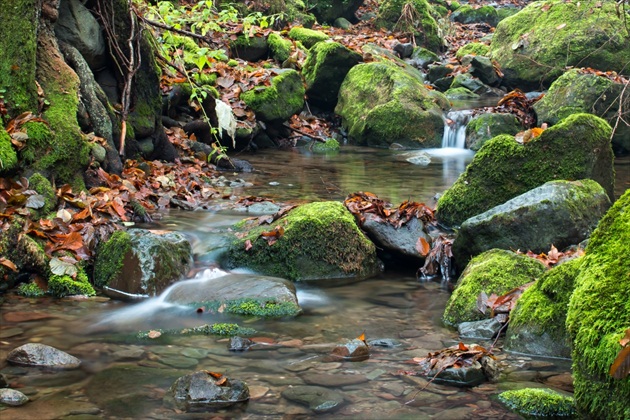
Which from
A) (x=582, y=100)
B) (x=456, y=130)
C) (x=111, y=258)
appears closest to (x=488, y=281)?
(x=111, y=258)

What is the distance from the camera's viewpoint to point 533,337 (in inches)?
179

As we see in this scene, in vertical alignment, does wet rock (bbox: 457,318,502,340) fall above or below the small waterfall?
below

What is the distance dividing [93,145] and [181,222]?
1.38 m

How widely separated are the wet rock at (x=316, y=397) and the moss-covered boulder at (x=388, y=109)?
10702mm

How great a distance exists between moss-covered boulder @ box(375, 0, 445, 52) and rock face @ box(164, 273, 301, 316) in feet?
57.2

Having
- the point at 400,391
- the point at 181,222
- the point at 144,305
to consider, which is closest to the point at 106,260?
the point at 144,305

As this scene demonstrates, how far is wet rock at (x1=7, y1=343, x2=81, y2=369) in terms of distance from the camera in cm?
416

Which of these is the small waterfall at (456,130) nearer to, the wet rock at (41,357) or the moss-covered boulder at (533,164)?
the moss-covered boulder at (533,164)

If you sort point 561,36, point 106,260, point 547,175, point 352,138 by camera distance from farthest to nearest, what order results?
point 561,36, point 352,138, point 547,175, point 106,260

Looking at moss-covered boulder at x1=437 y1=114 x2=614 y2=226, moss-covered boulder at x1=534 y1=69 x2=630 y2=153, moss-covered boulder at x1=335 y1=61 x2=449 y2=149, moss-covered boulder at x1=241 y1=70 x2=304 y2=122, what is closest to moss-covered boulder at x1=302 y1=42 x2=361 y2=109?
moss-covered boulder at x1=335 y1=61 x2=449 y2=149

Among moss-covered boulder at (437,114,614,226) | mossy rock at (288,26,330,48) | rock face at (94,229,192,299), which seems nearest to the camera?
rock face at (94,229,192,299)

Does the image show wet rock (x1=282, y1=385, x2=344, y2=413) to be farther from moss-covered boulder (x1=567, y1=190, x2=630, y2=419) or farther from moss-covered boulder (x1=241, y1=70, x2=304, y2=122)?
moss-covered boulder (x1=241, y1=70, x2=304, y2=122)

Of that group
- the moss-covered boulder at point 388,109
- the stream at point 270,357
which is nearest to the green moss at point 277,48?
the moss-covered boulder at point 388,109

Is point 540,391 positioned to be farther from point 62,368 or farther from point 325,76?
point 325,76
